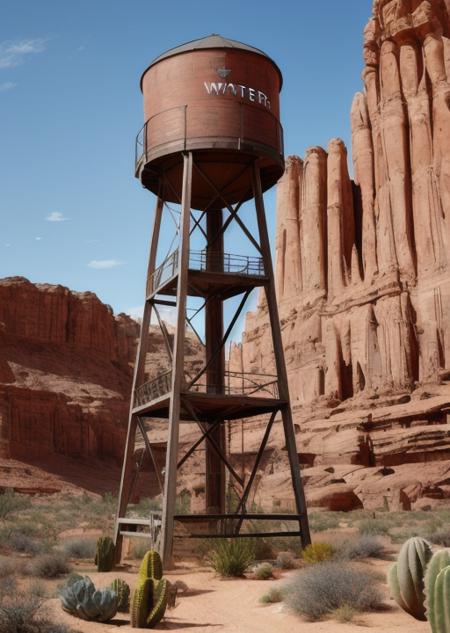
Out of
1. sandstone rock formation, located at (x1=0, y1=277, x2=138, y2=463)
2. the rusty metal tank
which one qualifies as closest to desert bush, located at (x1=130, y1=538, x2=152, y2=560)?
the rusty metal tank

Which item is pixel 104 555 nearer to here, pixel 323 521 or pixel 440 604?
pixel 440 604

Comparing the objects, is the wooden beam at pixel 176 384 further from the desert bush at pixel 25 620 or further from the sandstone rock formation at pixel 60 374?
the sandstone rock formation at pixel 60 374

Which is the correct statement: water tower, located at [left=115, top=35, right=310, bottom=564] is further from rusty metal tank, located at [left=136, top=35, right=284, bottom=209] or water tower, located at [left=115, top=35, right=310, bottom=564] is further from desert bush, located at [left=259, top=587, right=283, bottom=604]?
desert bush, located at [left=259, top=587, right=283, bottom=604]

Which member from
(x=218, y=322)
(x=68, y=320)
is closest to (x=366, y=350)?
(x=218, y=322)

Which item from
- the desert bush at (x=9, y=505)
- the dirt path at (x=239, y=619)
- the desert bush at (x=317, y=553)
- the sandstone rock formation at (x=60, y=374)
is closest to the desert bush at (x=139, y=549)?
the desert bush at (x=317, y=553)

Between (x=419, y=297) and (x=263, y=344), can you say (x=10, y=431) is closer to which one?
(x=263, y=344)

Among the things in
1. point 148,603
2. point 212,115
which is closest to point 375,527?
point 212,115

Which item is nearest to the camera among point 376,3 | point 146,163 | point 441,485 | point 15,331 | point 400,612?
point 400,612

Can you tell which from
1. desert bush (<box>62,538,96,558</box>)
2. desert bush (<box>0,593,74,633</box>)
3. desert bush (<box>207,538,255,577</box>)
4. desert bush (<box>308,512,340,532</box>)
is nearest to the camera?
desert bush (<box>0,593,74,633</box>)

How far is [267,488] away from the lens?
3747 cm

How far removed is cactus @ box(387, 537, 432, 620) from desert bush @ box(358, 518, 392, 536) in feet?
33.5

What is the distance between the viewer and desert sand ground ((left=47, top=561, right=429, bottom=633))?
9445 mm

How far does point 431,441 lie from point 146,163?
23.8 meters

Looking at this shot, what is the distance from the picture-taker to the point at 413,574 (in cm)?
954
